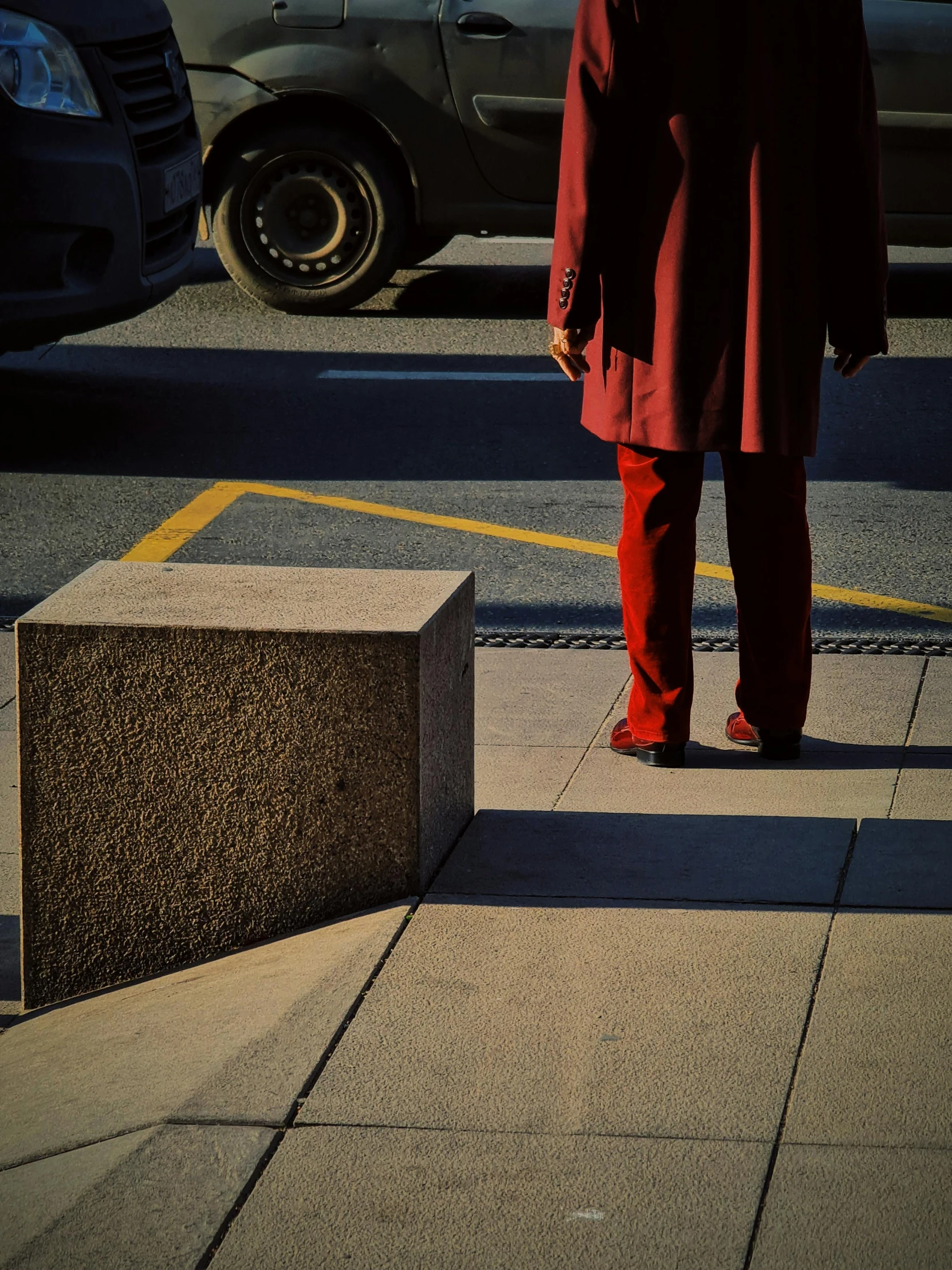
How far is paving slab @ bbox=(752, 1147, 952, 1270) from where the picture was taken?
2049 millimetres

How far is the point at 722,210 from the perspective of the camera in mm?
3490

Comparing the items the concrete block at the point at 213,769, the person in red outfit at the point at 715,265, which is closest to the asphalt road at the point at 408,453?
the person in red outfit at the point at 715,265

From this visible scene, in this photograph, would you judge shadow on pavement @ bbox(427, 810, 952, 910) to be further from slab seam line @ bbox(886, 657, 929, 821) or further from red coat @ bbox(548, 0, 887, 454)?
red coat @ bbox(548, 0, 887, 454)

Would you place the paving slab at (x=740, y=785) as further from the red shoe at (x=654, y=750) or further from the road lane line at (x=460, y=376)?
the road lane line at (x=460, y=376)

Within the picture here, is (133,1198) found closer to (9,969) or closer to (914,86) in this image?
(9,969)

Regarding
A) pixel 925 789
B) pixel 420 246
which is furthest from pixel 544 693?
pixel 420 246

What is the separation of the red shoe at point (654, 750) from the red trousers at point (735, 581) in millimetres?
17

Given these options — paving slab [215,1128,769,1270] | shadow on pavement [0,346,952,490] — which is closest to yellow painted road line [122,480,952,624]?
shadow on pavement [0,346,952,490]

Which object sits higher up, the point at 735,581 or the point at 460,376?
the point at 735,581

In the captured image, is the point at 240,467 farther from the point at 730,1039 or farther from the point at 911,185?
the point at 730,1039

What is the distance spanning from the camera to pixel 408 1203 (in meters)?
2.17

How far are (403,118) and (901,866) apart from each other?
19.4 feet

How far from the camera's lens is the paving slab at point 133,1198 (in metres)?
2.11

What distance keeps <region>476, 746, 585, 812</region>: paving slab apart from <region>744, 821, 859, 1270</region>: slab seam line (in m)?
0.68
